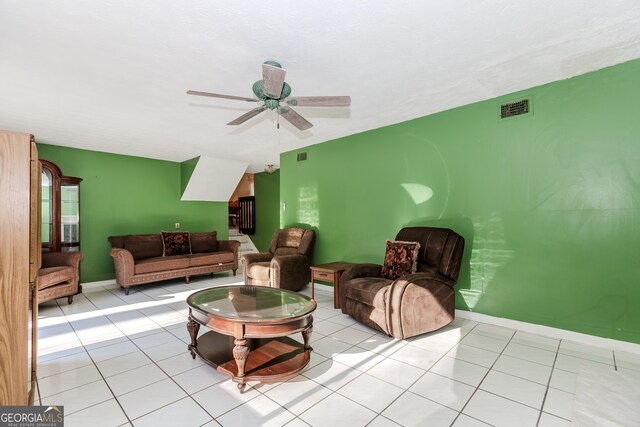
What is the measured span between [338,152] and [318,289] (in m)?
2.43

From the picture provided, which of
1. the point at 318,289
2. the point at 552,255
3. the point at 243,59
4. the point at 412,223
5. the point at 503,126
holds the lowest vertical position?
the point at 318,289

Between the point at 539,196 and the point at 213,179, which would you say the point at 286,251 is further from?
the point at 539,196

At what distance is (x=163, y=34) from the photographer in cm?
219

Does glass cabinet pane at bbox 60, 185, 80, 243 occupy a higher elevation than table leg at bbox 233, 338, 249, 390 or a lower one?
higher

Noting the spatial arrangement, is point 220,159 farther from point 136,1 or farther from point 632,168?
point 632,168

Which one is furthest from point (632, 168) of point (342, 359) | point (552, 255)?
point (342, 359)

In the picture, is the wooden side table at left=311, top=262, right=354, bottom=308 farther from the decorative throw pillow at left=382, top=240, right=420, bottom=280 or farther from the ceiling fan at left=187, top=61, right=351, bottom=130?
the ceiling fan at left=187, top=61, right=351, bottom=130

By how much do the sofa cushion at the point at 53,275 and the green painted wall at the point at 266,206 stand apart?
4660 mm

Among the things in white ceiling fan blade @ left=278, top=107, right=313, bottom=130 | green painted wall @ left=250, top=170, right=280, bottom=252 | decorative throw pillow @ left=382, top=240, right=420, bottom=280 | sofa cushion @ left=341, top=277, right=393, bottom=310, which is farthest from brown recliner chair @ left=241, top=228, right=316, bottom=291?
green painted wall @ left=250, top=170, right=280, bottom=252

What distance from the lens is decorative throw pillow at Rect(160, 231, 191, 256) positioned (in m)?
5.69

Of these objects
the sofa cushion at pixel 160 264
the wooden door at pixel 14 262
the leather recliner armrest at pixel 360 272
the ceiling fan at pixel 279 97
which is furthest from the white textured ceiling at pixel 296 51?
the sofa cushion at pixel 160 264

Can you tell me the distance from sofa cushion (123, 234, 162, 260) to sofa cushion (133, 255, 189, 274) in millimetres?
234

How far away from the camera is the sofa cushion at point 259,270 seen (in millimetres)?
4641

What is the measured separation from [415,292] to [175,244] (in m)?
4.77
